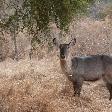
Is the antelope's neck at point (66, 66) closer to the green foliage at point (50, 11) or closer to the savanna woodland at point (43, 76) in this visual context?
the savanna woodland at point (43, 76)

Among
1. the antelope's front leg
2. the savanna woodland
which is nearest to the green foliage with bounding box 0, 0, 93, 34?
the savanna woodland

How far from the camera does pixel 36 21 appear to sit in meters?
9.38

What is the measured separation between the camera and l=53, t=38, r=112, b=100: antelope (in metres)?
9.65

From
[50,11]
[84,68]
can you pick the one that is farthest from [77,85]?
[50,11]

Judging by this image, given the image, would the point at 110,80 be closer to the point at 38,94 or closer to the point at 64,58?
the point at 64,58

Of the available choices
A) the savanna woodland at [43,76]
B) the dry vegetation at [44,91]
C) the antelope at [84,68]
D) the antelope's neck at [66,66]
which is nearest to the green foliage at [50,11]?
the savanna woodland at [43,76]

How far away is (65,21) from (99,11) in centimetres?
1861

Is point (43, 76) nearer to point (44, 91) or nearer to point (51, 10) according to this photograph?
point (44, 91)

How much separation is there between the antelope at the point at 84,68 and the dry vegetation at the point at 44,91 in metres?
0.22

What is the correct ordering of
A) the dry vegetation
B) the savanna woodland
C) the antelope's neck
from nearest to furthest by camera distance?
the dry vegetation → the savanna woodland → the antelope's neck

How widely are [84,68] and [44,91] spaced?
5.01ft

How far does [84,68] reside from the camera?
991cm

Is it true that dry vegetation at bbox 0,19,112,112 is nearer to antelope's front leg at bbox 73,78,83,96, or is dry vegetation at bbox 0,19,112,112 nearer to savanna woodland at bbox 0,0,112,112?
savanna woodland at bbox 0,0,112,112

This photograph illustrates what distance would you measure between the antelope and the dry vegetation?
223 mm
